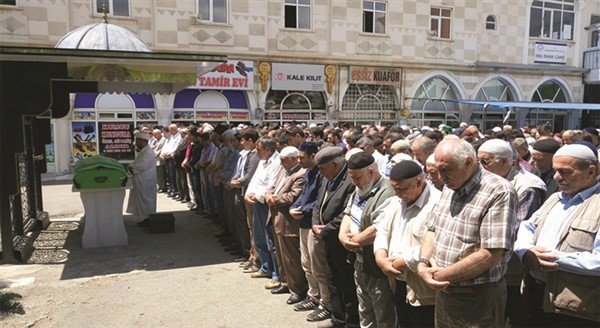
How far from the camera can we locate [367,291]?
3793mm

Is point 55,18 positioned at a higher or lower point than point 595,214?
higher

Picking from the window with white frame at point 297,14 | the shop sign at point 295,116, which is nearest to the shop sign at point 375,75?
the shop sign at point 295,116

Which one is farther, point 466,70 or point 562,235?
point 466,70

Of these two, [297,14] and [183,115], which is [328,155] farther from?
[297,14]

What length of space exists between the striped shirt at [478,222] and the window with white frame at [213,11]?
1626 cm

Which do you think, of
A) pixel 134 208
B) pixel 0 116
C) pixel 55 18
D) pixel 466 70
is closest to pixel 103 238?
pixel 134 208

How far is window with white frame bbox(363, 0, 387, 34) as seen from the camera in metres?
20.1

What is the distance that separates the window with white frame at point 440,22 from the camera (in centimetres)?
2130

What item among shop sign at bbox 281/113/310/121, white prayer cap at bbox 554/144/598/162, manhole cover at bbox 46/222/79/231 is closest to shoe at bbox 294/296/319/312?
white prayer cap at bbox 554/144/598/162

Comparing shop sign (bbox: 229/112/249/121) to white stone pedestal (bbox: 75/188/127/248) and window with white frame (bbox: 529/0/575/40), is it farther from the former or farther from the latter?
window with white frame (bbox: 529/0/575/40)

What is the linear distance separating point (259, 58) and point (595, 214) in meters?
16.3

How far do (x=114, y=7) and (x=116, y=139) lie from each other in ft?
15.9

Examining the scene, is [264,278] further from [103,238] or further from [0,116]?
[0,116]

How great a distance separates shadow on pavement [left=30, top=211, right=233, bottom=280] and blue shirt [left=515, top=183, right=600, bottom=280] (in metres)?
4.84
